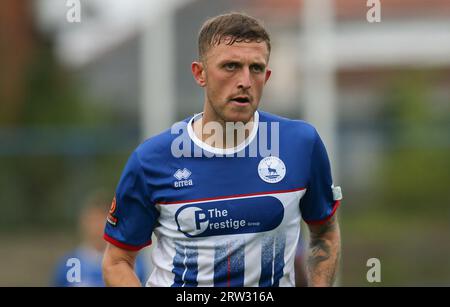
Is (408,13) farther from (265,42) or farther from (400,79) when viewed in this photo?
(265,42)

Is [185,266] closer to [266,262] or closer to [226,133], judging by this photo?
[266,262]

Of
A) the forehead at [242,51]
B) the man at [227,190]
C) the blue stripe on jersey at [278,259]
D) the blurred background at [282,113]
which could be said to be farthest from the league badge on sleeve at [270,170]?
the blurred background at [282,113]

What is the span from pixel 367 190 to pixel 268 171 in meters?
11.7

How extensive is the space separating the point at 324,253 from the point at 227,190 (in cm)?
67

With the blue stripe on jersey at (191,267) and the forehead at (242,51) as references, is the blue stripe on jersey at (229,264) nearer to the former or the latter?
the blue stripe on jersey at (191,267)

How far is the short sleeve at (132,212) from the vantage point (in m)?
4.83

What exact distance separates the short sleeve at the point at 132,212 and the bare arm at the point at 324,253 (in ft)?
2.88

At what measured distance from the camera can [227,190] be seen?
4.77m

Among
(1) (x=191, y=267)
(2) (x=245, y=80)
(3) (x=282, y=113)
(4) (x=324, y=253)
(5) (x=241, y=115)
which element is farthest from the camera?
(3) (x=282, y=113)

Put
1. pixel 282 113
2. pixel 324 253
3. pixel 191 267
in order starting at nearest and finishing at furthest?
1. pixel 191 267
2. pixel 324 253
3. pixel 282 113

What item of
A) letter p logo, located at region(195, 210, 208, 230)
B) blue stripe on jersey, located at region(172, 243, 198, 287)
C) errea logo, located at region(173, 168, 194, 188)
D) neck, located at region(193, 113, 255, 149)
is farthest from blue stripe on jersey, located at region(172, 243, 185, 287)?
neck, located at region(193, 113, 255, 149)

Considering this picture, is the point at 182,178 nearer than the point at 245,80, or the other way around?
the point at 245,80

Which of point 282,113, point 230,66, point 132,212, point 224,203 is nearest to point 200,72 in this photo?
point 230,66

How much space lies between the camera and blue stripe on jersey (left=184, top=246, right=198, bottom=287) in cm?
480
